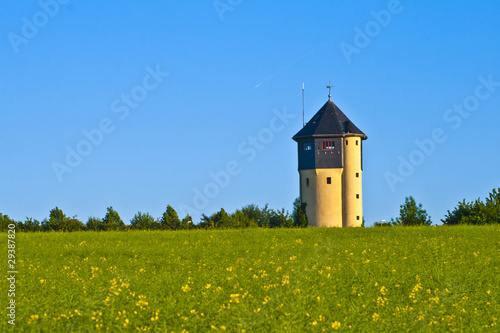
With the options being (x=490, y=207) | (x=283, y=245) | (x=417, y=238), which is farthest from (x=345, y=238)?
(x=490, y=207)

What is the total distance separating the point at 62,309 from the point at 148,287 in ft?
11.0

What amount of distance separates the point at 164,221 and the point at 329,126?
23755 mm

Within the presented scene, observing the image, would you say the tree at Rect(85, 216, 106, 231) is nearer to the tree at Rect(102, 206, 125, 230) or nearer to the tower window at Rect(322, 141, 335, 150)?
the tree at Rect(102, 206, 125, 230)

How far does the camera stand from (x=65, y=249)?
30.9m

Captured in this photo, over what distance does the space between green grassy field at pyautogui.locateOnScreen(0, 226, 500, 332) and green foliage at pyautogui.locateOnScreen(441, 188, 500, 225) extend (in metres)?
26.0

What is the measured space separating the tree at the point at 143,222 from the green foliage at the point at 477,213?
29666 millimetres

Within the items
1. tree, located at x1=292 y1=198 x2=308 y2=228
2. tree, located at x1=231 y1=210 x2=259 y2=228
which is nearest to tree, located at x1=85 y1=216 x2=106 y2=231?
tree, located at x1=231 y1=210 x2=259 y2=228

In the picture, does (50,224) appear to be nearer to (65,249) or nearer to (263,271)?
(65,249)

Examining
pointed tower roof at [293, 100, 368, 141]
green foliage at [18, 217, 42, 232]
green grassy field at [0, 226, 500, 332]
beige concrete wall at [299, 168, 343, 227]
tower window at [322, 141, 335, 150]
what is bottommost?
green grassy field at [0, 226, 500, 332]

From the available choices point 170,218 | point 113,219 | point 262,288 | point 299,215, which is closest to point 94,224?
point 113,219

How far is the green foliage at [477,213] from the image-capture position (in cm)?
5575

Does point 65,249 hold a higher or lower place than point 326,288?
higher

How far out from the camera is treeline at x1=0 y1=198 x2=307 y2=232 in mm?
50344

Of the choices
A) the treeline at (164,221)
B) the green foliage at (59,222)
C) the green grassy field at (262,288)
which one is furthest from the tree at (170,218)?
the green grassy field at (262,288)
